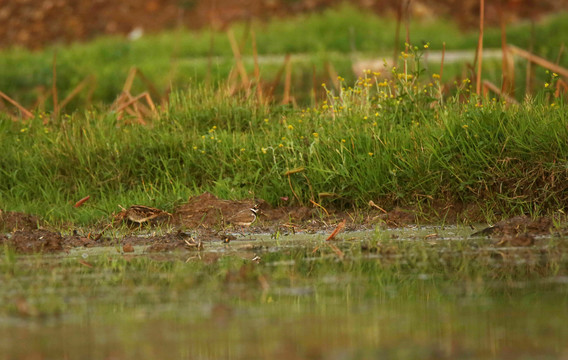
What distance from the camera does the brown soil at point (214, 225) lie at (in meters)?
5.18

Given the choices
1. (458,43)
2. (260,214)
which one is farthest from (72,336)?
(458,43)

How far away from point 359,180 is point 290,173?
1.77ft

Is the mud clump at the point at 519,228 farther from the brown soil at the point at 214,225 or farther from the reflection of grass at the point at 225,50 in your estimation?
the reflection of grass at the point at 225,50

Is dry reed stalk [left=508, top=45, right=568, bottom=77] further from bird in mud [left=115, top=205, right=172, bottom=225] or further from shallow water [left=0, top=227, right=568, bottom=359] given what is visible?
bird in mud [left=115, top=205, right=172, bottom=225]

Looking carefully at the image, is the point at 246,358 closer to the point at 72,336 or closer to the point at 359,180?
the point at 72,336

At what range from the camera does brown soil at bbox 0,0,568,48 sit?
21.4 m

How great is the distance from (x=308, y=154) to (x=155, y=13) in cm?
1698

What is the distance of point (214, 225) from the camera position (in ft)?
19.8

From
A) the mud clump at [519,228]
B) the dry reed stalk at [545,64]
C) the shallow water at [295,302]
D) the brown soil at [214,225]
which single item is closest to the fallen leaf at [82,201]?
the brown soil at [214,225]

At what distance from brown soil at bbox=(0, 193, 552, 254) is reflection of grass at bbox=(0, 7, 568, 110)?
277 inches

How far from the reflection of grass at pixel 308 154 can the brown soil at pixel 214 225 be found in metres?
0.14

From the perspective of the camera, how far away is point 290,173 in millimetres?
6469

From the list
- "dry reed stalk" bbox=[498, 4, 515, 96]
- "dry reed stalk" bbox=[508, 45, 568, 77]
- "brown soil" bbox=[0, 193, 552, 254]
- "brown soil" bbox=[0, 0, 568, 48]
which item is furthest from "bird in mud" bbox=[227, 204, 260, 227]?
"brown soil" bbox=[0, 0, 568, 48]

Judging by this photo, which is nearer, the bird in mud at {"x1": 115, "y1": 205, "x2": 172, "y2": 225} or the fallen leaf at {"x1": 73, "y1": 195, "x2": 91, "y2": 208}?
the bird in mud at {"x1": 115, "y1": 205, "x2": 172, "y2": 225}
